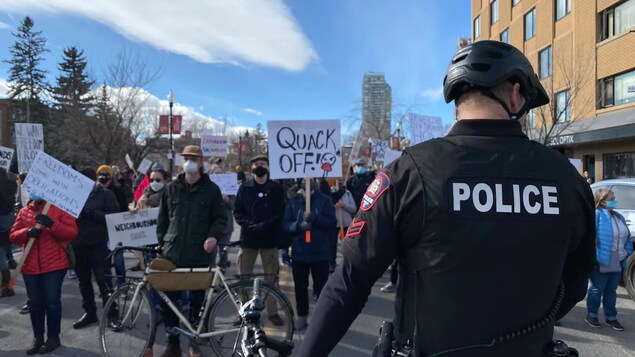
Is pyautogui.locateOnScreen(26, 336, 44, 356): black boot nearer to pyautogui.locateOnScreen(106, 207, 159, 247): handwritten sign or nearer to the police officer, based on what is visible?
pyautogui.locateOnScreen(106, 207, 159, 247): handwritten sign

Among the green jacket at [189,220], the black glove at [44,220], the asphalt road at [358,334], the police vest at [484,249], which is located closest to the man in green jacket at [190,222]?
the green jacket at [189,220]

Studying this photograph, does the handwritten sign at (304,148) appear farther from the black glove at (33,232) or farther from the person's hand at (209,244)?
the black glove at (33,232)

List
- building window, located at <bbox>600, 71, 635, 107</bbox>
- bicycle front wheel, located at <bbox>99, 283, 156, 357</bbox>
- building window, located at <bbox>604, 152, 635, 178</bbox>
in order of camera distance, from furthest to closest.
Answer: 1. building window, located at <bbox>604, 152, 635, 178</bbox>
2. building window, located at <bbox>600, 71, 635, 107</bbox>
3. bicycle front wheel, located at <bbox>99, 283, 156, 357</bbox>

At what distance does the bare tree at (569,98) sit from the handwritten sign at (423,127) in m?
13.3

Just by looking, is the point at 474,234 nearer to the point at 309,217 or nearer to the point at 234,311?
the point at 234,311

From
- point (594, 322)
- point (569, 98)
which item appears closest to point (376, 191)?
point (594, 322)

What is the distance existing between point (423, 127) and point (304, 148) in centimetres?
436

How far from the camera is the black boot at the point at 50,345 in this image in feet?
15.6

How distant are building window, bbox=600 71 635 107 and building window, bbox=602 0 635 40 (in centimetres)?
215

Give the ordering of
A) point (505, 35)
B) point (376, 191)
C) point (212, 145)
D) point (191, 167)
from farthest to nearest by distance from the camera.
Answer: point (505, 35) → point (212, 145) → point (191, 167) → point (376, 191)

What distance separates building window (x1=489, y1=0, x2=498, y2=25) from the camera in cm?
3316

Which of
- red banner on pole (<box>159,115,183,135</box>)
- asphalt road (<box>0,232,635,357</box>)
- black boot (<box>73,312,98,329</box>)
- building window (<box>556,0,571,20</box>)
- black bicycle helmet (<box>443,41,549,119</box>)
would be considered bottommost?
Result: asphalt road (<box>0,232,635,357</box>)

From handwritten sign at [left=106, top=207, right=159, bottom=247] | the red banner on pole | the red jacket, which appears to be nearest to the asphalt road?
the red jacket

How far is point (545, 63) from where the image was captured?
87.0 ft
